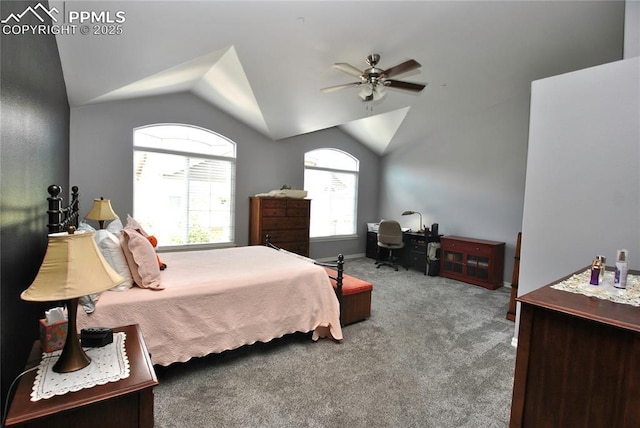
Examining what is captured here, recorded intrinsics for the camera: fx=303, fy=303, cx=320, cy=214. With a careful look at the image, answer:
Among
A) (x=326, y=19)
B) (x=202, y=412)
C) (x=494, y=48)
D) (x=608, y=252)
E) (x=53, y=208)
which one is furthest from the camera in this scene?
(x=494, y=48)

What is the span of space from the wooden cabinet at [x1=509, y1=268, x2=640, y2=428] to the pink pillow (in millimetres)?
2358

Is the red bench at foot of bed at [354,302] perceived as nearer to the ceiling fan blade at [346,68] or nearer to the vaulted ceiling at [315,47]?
the ceiling fan blade at [346,68]

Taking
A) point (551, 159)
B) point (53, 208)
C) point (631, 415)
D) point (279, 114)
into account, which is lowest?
point (631, 415)

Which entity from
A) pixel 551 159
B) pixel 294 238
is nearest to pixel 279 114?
pixel 294 238

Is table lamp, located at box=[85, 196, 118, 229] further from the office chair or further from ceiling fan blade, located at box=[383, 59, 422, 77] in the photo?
the office chair

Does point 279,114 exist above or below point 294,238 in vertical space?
above

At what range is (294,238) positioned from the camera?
5523 millimetres

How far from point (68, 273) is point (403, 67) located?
9.35 feet

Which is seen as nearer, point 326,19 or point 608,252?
point 608,252

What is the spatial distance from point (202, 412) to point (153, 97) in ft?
13.7

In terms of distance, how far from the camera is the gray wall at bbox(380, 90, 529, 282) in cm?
501

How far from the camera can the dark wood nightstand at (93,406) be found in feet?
3.37

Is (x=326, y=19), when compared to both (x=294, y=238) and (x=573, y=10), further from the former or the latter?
(x=294, y=238)

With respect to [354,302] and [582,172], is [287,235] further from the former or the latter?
[582,172]
